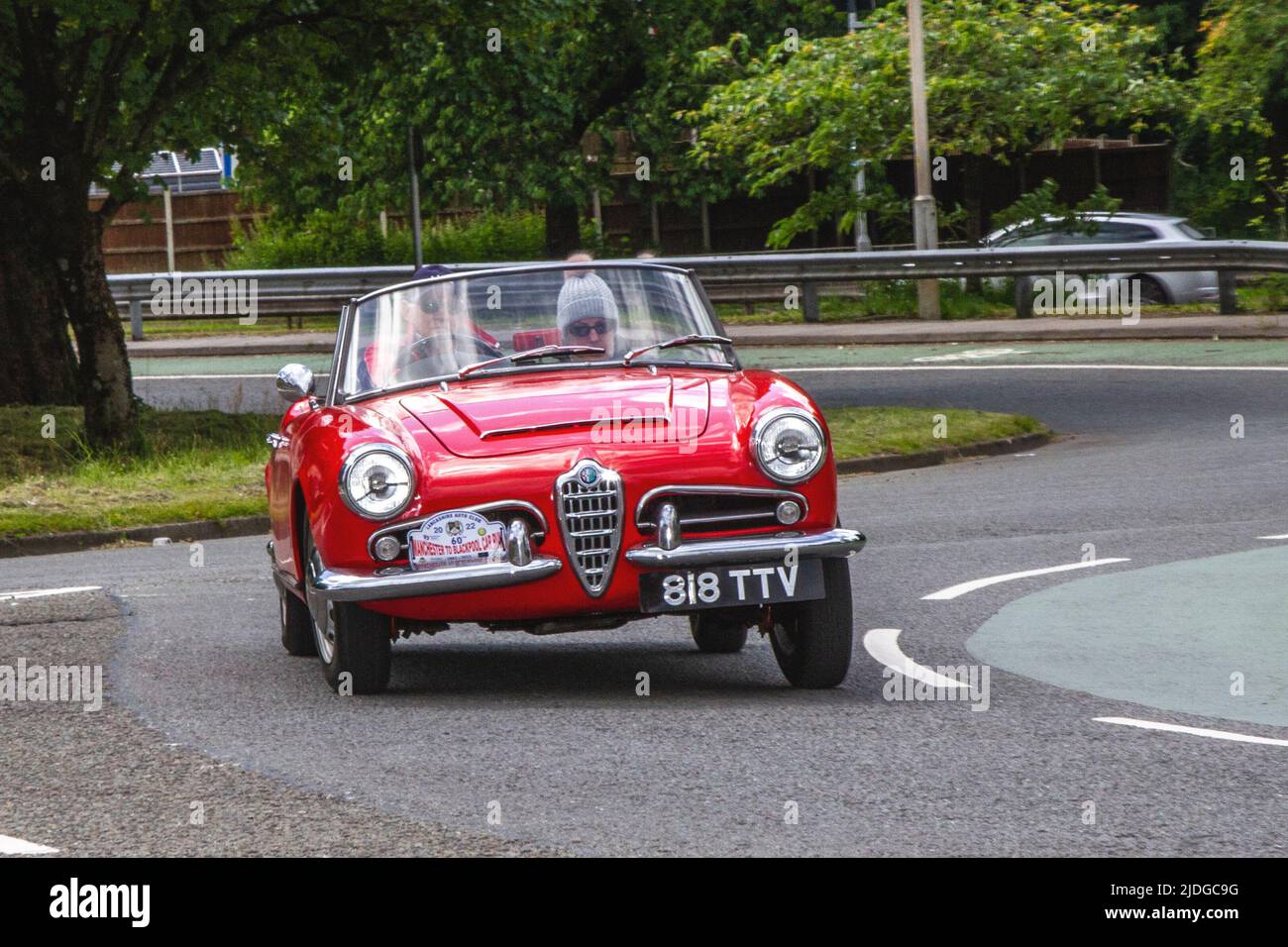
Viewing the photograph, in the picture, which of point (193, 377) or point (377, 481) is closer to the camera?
point (377, 481)

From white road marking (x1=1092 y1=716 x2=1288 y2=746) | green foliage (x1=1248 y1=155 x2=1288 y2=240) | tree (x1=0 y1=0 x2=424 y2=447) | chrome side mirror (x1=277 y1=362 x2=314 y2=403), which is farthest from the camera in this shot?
green foliage (x1=1248 y1=155 x2=1288 y2=240)

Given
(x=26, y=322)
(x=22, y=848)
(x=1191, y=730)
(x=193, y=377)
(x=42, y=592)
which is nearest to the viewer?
(x=22, y=848)

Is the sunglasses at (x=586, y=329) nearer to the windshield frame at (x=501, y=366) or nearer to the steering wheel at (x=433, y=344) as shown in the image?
the windshield frame at (x=501, y=366)

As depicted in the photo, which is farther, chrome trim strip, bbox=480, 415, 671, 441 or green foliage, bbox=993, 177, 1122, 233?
green foliage, bbox=993, 177, 1122, 233

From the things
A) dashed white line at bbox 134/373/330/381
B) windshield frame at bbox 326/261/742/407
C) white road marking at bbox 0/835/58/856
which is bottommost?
dashed white line at bbox 134/373/330/381

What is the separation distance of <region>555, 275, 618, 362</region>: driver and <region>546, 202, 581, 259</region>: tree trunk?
93.6 ft

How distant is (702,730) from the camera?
273 inches

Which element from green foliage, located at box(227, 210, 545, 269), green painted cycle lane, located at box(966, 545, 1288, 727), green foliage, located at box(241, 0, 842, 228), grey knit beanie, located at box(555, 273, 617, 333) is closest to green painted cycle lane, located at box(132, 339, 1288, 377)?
green foliage, located at box(241, 0, 842, 228)

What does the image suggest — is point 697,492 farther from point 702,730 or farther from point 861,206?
point 861,206

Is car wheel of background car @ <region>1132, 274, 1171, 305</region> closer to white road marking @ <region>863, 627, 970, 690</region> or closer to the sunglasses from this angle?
white road marking @ <region>863, 627, 970, 690</region>

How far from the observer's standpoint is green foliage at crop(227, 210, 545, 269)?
3819cm

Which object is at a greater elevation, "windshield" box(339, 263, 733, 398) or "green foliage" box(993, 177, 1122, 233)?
"green foliage" box(993, 177, 1122, 233)

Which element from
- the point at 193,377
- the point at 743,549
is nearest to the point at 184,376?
the point at 193,377

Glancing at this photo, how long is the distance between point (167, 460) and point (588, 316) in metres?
9.74
